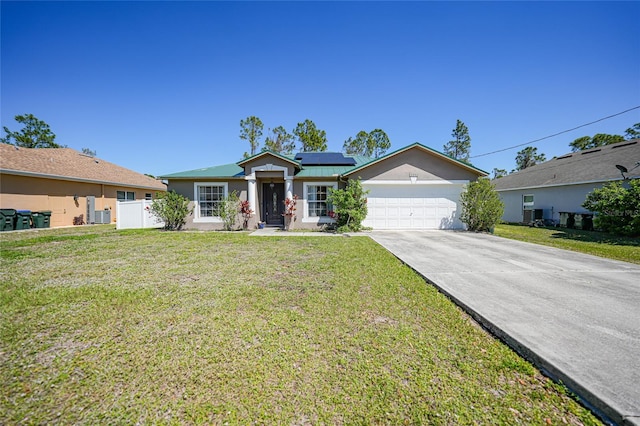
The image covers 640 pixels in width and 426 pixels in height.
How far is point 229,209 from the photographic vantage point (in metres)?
12.9

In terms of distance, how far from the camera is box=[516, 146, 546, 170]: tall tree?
46000 mm

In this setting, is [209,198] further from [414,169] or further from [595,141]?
[595,141]

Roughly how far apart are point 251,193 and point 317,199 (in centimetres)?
356

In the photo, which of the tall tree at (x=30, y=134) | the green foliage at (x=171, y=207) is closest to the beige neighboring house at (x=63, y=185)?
the green foliage at (x=171, y=207)

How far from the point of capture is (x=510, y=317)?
3.37 m

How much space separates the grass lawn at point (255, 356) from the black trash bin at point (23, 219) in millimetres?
12719

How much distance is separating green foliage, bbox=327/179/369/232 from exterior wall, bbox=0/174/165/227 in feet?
56.7

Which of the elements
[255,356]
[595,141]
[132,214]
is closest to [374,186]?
[255,356]

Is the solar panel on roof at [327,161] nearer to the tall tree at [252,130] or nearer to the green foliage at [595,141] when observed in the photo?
the tall tree at [252,130]

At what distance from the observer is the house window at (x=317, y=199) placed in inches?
524

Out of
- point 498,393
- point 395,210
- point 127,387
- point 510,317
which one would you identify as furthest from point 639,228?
point 127,387

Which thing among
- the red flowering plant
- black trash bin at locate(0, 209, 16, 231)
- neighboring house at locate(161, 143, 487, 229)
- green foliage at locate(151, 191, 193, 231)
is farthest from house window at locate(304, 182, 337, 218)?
black trash bin at locate(0, 209, 16, 231)

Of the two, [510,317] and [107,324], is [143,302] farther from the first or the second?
[510,317]

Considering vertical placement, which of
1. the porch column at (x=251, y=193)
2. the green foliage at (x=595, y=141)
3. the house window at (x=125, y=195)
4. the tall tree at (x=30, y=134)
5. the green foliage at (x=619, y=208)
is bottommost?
the green foliage at (x=619, y=208)
